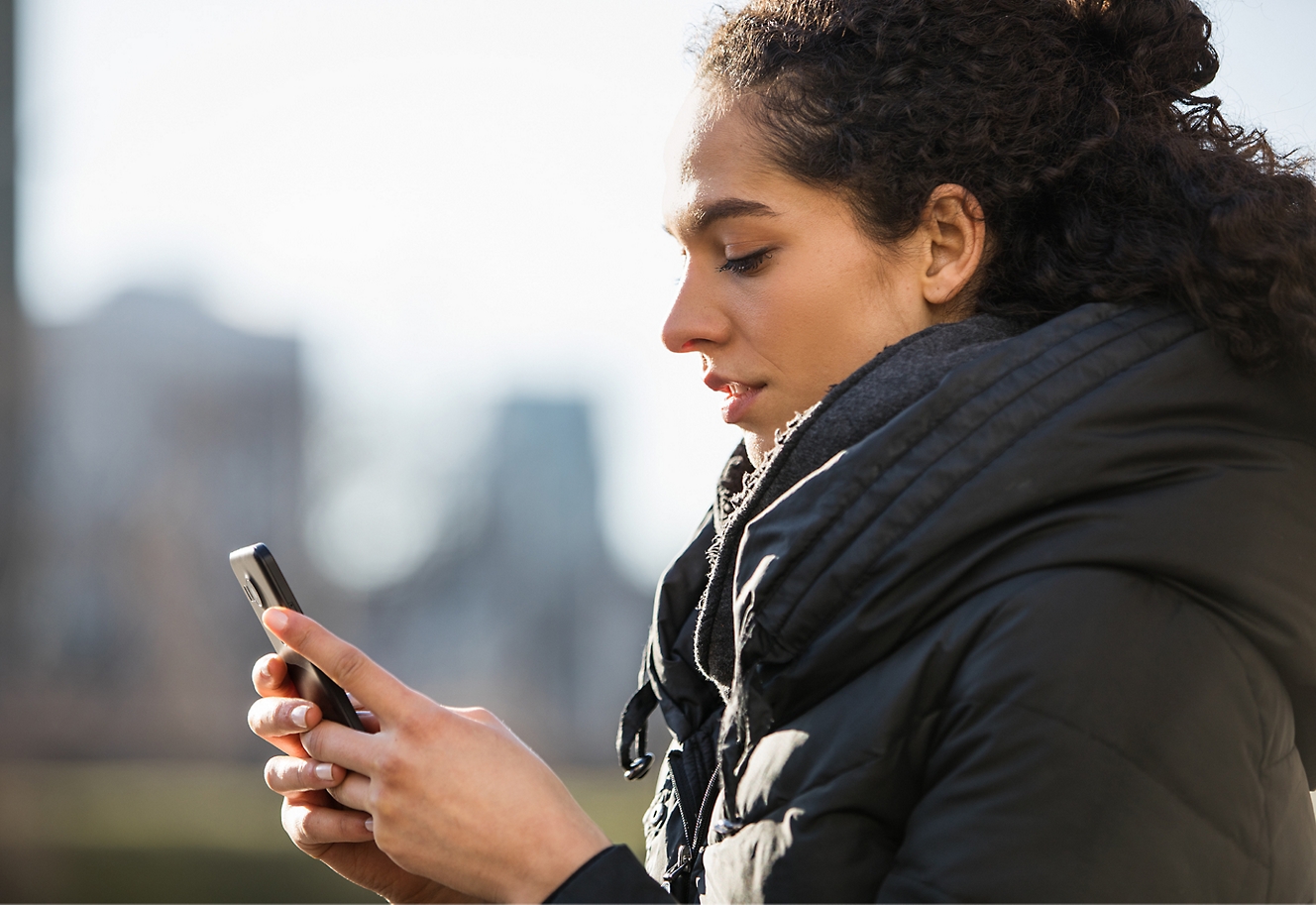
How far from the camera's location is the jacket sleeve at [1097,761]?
3.67 feet

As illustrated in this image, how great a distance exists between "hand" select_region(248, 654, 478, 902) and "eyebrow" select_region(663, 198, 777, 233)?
884 millimetres

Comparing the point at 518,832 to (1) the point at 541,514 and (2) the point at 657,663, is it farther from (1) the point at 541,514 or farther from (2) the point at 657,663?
(1) the point at 541,514

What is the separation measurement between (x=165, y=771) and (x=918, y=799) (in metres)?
10.6

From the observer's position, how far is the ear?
1.69 metres

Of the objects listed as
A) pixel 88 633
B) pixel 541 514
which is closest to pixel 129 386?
pixel 88 633

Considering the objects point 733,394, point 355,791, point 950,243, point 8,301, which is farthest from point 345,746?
point 8,301

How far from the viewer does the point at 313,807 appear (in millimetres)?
1613

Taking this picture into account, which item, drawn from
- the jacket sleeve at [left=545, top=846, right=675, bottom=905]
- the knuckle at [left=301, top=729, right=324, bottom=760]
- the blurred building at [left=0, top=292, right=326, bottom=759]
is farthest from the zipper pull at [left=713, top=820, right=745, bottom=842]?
the blurred building at [left=0, top=292, right=326, bottom=759]

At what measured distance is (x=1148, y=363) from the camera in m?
1.34

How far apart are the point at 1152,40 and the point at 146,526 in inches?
1021

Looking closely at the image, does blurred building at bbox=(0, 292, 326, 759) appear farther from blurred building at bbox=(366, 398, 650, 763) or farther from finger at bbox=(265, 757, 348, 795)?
finger at bbox=(265, 757, 348, 795)

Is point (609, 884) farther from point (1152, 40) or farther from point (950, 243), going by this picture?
point (1152, 40)

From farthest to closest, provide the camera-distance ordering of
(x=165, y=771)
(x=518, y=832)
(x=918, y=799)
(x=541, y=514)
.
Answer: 1. (x=541, y=514)
2. (x=165, y=771)
3. (x=518, y=832)
4. (x=918, y=799)

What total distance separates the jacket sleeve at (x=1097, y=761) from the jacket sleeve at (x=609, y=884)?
29 centimetres
